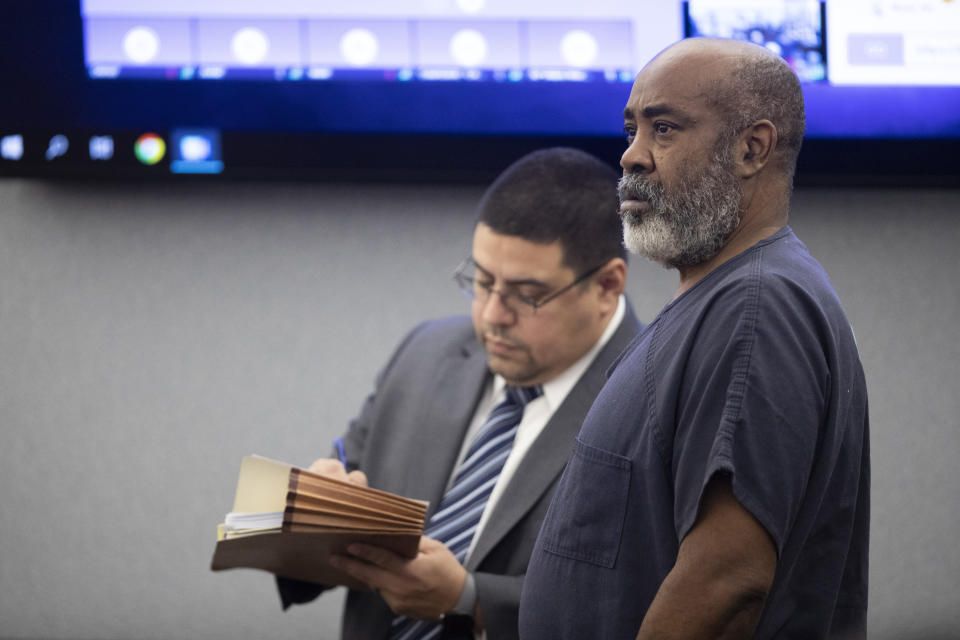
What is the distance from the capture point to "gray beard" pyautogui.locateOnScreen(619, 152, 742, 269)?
0.96 metres

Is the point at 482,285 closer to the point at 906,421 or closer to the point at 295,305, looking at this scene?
the point at 295,305

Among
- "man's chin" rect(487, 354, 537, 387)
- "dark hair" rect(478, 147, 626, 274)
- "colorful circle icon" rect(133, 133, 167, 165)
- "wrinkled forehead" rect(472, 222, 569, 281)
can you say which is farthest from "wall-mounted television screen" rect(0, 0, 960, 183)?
"man's chin" rect(487, 354, 537, 387)

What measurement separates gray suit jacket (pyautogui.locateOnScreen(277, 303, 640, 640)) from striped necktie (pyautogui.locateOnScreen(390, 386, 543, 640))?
0.03m

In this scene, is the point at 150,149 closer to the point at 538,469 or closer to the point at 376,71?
the point at 376,71

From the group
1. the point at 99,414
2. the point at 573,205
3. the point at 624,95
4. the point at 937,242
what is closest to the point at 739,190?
the point at 573,205

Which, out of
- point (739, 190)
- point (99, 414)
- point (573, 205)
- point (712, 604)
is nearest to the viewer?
point (712, 604)

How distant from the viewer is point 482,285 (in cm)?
170

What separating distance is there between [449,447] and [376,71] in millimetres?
823

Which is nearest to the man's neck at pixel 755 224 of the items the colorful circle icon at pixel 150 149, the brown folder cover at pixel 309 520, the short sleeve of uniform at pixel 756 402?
the short sleeve of uniform at pixel 756 402

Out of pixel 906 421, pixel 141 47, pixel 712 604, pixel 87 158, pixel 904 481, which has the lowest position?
pixel 904 481

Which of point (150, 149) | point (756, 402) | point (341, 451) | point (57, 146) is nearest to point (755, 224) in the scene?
point (756, 402)

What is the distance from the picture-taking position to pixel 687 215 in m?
0.98

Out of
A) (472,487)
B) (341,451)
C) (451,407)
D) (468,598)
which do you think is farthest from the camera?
(341,451)

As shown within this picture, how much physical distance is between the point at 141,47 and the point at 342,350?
2.51 feet
